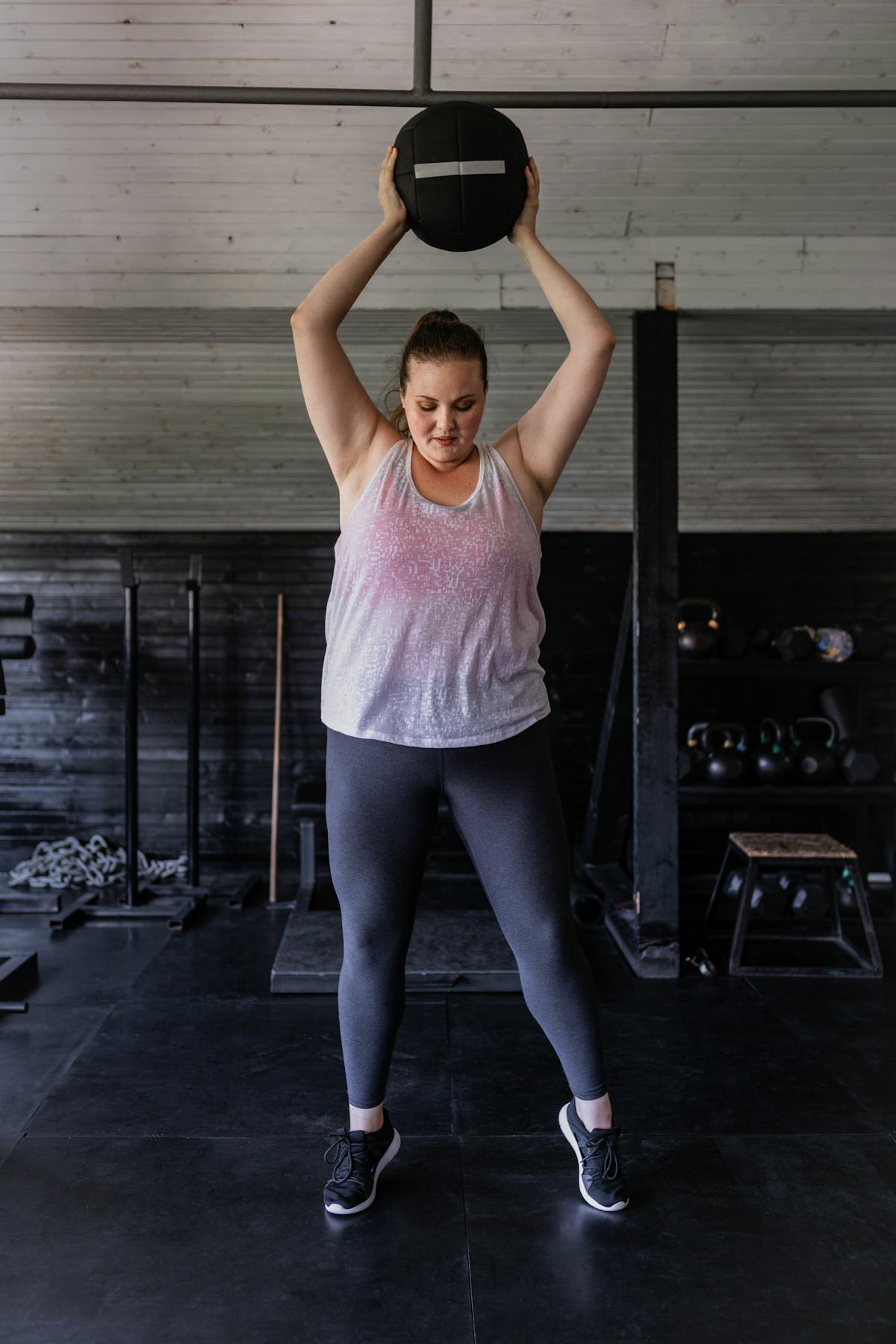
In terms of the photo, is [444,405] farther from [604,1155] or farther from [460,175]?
[604,1155]

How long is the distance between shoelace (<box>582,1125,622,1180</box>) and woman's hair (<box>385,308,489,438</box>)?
1336mm

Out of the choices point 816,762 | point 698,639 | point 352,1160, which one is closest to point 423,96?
point 352,1160

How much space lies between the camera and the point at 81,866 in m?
4.52

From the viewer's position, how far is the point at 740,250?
10.8 feet

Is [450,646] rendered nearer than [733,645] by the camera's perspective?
Yes

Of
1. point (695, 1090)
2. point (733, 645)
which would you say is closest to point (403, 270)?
point (733, 645)

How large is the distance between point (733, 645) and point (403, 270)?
68.1 inches

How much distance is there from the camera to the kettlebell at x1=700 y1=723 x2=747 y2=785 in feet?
11.6

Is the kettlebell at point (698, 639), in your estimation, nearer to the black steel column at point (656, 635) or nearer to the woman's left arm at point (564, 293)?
the black steel column at point (656, 635)

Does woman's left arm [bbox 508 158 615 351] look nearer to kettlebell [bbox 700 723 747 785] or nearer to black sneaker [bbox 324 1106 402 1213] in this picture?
black sneaker [bbox 324 1106 402 1213]

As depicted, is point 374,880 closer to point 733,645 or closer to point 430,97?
point 430,97

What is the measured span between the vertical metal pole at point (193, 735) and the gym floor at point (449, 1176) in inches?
47.9

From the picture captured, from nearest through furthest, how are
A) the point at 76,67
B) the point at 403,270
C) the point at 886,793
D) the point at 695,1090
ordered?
the point at 695,1090, the point at 76,67, the point at 403,270, the point at 886,793

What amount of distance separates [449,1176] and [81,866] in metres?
3.04
